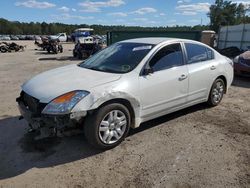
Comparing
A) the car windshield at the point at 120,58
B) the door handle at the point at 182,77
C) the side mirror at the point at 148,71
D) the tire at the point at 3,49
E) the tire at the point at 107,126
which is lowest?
the tire at the point at 3,49

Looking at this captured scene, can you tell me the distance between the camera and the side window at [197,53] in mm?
4941

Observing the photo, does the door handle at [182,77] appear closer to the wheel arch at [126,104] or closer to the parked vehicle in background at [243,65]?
the wheel arch at [126,104]

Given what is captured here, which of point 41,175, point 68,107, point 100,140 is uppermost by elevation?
point 68,107

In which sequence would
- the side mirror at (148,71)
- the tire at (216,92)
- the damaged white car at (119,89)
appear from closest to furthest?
the damaged white car at (119,89) → the side mirror at (148,71) → the tire at (216,92)

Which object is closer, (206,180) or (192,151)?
(206,180)

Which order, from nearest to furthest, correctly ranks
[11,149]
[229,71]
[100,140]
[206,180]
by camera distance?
[206,180]
[100,140]
[11,149]
[229,71]

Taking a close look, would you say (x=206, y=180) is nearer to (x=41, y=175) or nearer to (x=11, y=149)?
(x=41, y=175)

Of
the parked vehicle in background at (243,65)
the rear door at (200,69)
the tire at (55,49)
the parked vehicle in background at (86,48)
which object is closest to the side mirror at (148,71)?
the rear door at (200,69)

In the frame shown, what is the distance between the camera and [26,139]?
14.0ft

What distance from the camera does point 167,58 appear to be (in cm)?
452

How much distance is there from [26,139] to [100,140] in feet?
4.55

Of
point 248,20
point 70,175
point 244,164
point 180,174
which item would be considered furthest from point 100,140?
point 248,20

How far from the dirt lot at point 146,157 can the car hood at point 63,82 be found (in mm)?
873

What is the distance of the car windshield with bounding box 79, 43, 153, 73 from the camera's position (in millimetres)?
4184
